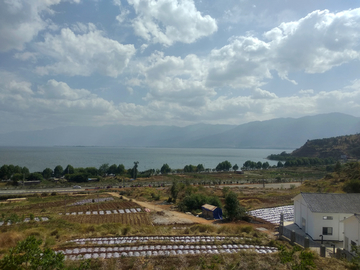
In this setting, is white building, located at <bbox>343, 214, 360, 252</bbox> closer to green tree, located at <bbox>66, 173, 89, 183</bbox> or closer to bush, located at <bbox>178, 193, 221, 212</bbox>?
bush, located at <bbox>178, 193, 221, 212</bbox>

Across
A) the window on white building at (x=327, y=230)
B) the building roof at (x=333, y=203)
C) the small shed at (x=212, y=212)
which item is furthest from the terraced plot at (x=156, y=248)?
the small shed at (x=212, y=212)

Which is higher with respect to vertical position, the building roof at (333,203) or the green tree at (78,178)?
the building roof at (333,203)

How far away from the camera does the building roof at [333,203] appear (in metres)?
15.2

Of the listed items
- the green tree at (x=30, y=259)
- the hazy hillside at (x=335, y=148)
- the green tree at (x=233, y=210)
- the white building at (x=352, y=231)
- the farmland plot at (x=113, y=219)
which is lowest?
the farmland plot at (x=113, y=219)

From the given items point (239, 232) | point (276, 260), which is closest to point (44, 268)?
point (276, 260)

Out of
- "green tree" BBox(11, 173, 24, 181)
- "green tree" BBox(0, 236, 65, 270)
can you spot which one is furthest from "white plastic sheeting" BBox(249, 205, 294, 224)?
"green tree" BBox(11, 173, 24, 181)

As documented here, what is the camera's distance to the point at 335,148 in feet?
434

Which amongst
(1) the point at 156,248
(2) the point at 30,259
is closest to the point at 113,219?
(1) the point at 156,248

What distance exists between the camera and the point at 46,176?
70688 millimetres

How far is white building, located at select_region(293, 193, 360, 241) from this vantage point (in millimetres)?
15055

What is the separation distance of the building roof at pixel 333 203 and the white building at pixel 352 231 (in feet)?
7.48

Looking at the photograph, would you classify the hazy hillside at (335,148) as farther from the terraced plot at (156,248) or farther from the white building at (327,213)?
the terraced plot at (156,248)

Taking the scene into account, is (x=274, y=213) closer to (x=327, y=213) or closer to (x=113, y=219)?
(x=327, y=213)

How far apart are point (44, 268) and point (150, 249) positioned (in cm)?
541
